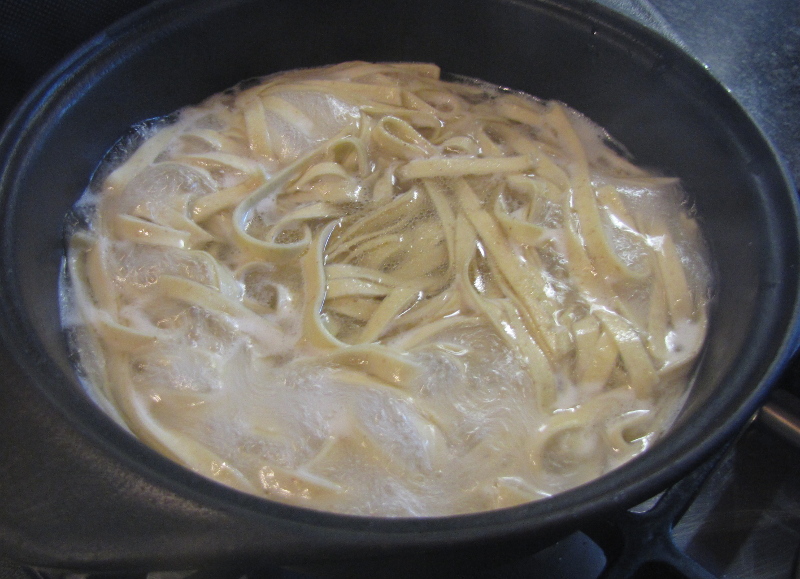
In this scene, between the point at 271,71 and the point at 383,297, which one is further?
the point at 271,71

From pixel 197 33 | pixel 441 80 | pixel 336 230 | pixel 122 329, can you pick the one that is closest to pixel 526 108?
pixel 441 80

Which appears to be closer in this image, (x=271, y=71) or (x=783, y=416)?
(x=783, y=416)

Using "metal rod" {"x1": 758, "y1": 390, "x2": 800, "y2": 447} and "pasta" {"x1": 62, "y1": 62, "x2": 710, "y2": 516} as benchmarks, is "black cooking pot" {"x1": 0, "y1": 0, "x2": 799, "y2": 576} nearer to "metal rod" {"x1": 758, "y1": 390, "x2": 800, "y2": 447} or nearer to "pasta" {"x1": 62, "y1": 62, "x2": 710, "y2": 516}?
"pasta" {"x1": 62, "y1": 62, "x2": 710, "y2": 516}

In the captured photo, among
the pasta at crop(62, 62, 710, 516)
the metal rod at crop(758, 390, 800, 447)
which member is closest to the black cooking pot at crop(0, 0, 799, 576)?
the pasta at crop(62, 62, 710, 516)

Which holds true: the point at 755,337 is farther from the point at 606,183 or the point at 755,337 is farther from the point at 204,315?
the point at 204,315

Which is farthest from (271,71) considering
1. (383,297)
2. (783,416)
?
(783,416)

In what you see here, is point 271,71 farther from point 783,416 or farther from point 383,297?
point 783,416

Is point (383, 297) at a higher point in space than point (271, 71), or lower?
lower
